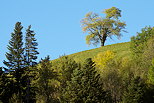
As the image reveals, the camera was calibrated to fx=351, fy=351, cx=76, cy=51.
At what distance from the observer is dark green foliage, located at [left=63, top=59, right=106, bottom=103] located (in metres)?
54.9

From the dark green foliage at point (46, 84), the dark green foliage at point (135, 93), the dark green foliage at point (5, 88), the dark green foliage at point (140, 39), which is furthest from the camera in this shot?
the dark green foliage at point (140, 39)

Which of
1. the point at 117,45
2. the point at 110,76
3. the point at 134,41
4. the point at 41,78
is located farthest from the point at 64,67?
the point at 117,45

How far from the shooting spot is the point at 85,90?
55719mm

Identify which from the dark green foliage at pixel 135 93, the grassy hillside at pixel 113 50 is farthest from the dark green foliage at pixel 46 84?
the grassy hillside at pixel 113 50

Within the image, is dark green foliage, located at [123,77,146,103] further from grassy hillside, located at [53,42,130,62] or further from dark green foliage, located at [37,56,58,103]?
grassy hillside, located at [53,42,130,62]

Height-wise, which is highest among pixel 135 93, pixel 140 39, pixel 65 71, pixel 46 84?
pixel 140 39

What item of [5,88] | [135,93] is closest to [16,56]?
[5,88]

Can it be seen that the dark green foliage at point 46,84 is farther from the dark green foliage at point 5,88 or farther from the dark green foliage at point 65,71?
the dark green foliage at point 5,88

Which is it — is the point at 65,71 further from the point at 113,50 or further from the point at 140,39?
the point at 113,50

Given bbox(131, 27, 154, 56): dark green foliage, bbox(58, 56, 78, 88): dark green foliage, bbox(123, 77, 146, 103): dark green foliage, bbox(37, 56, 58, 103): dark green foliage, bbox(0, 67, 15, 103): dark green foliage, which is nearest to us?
bbox(123, 77, 146, 103): dark green foliage

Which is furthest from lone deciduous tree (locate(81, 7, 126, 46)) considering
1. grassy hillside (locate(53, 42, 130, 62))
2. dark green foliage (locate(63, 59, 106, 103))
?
dark green foliage (locate(63, 59, 106, 103))

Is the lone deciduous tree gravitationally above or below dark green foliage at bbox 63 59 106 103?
above

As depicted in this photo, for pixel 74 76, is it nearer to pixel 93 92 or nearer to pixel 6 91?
pixel 93 92

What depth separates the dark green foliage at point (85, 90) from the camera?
54938 mm
